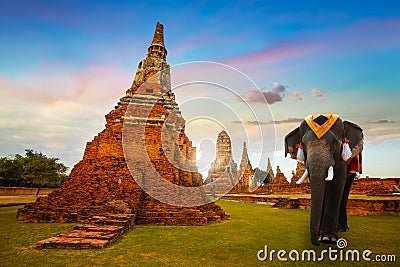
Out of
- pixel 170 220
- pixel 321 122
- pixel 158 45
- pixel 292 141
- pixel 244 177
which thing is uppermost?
pixel 158 45

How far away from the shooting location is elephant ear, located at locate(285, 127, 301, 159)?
6.84 meters

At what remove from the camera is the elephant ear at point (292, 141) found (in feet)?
22.4

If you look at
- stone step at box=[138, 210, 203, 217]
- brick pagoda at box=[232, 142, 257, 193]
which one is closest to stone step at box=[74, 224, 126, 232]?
stone step at box=[138, 210, 203, 217]

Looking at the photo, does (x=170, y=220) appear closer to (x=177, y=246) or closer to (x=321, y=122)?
(x=177, y=246)

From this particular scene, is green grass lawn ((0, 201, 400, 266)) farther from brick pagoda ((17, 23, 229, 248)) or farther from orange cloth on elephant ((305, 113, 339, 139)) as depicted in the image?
orange cloth on elephant ((305, 113, 339, 139))

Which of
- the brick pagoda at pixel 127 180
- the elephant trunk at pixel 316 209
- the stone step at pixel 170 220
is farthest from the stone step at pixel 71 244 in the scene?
the elephant trunk at pixel 316 209

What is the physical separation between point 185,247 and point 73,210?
224 inches

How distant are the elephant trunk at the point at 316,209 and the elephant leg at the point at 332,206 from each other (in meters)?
0.66

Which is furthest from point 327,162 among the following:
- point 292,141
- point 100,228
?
point 100,228

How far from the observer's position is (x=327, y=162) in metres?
5.23

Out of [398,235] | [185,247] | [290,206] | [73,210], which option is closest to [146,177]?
[73,210]

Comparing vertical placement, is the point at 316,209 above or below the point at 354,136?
below

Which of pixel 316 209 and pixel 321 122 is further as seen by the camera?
pixel 321 122

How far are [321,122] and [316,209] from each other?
1864mm
